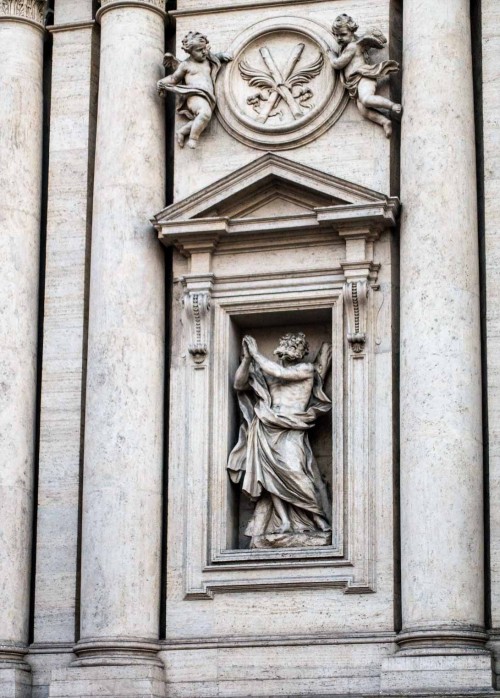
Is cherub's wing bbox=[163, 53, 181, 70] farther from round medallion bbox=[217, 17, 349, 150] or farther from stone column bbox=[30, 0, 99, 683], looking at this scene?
stone column bbox=[30, 0, 99, 683]

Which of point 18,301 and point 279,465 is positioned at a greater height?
point 18,301

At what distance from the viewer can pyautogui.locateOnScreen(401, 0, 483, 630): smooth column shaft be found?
826 inches

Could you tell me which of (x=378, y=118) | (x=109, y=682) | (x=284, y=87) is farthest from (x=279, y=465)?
(x=284, y=87)

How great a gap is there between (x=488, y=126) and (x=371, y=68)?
4.53 ft

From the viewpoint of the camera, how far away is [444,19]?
22.4 metres

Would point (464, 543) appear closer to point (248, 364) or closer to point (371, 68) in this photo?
point (248, 364)

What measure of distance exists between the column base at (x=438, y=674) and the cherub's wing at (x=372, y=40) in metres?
6.42

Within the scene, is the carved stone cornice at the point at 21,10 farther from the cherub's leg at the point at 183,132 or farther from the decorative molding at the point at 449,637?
the decorative molding at the point at 449,637

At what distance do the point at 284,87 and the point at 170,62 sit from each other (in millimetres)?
1285

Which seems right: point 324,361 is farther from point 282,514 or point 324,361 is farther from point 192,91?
point 192,91

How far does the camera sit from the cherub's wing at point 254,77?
2323 cm

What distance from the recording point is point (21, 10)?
79.2 ft

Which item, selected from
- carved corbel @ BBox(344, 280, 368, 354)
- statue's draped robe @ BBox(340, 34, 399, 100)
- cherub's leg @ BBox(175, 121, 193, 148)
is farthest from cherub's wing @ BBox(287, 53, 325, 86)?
carved corbel @ BBox(344, 280, 368, 354)

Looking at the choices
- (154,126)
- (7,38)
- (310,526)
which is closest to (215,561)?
(310,526)
